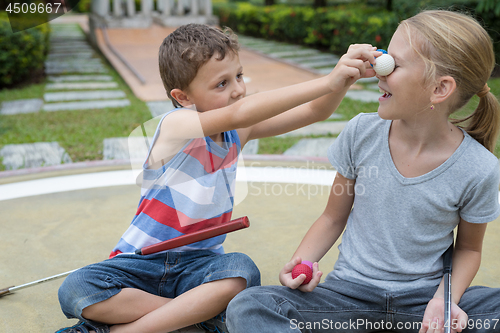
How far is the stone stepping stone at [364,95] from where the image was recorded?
4743mm

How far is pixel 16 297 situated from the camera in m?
1.56

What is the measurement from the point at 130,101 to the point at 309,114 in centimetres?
380

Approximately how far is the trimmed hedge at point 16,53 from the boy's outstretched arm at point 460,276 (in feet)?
17.4

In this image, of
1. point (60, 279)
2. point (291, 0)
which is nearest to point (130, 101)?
point (60, 279)

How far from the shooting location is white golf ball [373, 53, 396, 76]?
43.5 inches

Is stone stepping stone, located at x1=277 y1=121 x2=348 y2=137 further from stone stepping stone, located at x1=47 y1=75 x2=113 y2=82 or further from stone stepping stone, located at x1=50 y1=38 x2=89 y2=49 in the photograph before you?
stone stepping stone, located at x1=50 y1=38 x2=89 y2=49

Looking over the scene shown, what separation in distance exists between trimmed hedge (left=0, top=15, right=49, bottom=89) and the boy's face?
187 inches

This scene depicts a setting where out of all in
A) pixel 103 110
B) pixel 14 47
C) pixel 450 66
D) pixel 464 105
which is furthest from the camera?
pixel 14 47

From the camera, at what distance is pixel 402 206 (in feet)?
4.06

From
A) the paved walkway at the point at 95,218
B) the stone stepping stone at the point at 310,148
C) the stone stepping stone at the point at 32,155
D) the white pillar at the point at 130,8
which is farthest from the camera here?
the white pillar at the point at 130,8

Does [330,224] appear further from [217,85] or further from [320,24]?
[320,24]

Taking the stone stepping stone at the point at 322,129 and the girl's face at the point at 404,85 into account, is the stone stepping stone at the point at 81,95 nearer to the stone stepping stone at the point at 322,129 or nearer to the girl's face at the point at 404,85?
the stone stepping stone at the point at 322,129

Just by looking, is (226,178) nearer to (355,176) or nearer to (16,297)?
(355,176)

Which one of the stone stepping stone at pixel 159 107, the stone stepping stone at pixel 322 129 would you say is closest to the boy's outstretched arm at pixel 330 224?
the stone stepping stone at pixel 322 129
